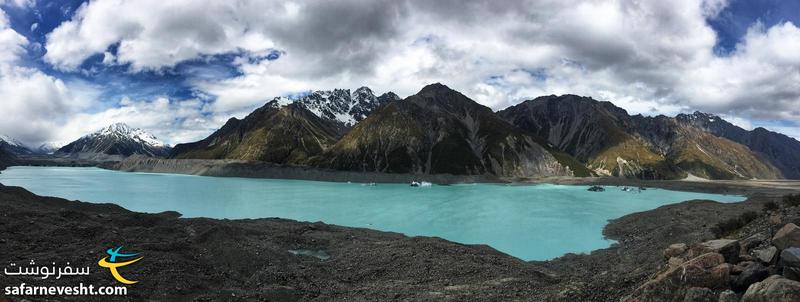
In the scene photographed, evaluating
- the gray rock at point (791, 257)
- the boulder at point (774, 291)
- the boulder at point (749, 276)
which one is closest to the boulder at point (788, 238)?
the gray rock at point (791, 257)

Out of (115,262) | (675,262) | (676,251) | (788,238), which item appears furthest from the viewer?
(115,262)

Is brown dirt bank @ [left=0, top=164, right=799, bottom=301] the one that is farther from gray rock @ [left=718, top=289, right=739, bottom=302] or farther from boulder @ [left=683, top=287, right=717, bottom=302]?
gray rock @ [left=718, top=289, right=739, bottom=302]

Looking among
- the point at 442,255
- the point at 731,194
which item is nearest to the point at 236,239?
the point at 442,255

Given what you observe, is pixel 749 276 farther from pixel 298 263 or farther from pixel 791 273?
pixel 298 263

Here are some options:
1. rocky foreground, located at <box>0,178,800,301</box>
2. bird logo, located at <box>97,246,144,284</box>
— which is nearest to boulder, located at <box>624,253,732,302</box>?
rocky foreground, located at <box>0,178,800,301</box>

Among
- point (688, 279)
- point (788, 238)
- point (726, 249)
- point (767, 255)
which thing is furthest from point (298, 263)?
point (788, 238)

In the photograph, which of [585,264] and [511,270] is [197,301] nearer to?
[511,270]
